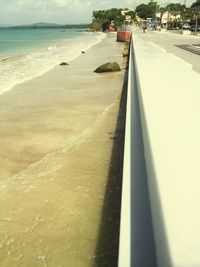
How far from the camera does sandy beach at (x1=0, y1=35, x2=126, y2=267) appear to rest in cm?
383

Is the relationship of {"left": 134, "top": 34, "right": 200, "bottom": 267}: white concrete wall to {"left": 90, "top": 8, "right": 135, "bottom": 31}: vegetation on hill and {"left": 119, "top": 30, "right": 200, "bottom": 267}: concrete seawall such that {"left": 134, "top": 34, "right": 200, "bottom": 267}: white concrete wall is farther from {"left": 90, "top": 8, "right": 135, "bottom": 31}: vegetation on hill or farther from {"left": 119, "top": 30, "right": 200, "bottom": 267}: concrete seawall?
{"left": 90, "top": 8, "right": 135, "bottom": 31}: vegetation on hill

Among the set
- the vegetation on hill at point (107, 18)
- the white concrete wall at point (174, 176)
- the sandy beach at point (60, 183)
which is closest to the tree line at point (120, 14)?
the vegetation on hill at point (107, 18)

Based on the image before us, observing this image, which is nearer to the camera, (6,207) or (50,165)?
(6,207)

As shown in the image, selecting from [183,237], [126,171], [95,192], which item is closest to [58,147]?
[95,192]

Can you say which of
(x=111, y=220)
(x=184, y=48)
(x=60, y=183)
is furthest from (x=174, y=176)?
A: (x=184, y=48)

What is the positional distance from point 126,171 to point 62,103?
784cm

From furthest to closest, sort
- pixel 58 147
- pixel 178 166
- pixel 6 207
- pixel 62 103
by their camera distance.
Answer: pixel 62 103 < pixel 58 147 < pixel 6 207 < pixel 178 166

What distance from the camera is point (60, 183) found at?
541cm

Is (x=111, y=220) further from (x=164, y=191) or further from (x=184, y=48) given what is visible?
(x=184, y=48)

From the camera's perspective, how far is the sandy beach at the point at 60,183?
12.6ft

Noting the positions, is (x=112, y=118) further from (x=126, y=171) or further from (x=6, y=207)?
(x=126, y=171)

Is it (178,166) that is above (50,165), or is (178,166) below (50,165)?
above

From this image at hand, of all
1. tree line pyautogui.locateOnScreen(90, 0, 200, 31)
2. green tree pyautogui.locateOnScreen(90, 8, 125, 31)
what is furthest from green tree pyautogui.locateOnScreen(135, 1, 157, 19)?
green tree pyautogui.locateOnScreen(90, 8, 125, 31)

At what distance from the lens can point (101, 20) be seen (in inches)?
6703
